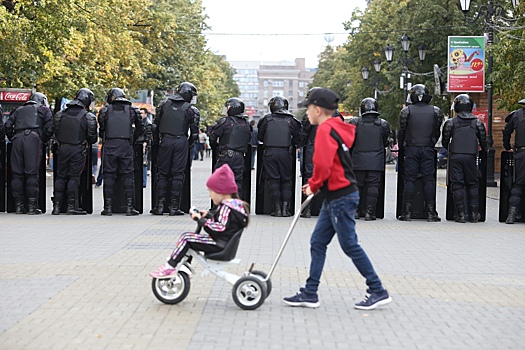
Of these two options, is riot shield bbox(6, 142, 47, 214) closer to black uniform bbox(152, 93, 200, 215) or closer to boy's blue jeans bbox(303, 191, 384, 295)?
black uniform bbox(152, 93, 200, 215)

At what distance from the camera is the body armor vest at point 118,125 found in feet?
47.9

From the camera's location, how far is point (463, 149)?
14.5 metres

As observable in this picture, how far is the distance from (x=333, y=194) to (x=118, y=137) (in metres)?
7.98

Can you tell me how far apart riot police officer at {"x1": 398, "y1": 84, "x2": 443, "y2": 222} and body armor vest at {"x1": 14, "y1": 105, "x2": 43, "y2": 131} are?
5.85 m

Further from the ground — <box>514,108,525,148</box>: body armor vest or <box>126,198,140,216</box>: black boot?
<box>514,108,525,148</box>: body armor vest

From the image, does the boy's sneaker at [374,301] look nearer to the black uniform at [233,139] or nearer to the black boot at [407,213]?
the black uniform at [233,139]

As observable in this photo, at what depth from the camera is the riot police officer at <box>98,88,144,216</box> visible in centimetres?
1462

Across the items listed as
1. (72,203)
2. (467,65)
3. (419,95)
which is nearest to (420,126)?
(419,95)

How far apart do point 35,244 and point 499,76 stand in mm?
15175

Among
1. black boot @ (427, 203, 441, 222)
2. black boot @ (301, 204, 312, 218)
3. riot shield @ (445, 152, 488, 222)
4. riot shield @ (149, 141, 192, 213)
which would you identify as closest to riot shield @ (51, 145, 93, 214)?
riot shield @ (149, 141, 192, 213)

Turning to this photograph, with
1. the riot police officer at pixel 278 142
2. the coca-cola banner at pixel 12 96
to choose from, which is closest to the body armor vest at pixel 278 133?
the riot police officer at pixel 278 142

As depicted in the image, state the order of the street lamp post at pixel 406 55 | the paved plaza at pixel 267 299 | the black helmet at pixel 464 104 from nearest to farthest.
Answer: the paved plaza at pixel 267 299, the black helmet at pixel 464 104, the street lamp post at pixel 406 55

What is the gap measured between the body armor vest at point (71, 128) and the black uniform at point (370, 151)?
4.38 meters

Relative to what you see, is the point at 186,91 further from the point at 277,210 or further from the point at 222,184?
the point at 222,184
